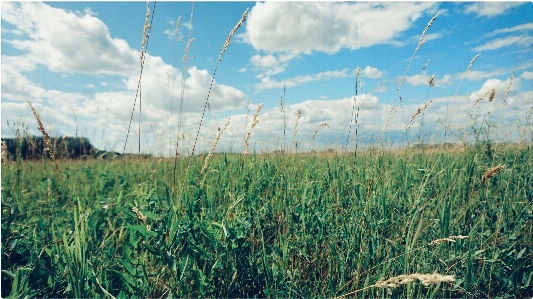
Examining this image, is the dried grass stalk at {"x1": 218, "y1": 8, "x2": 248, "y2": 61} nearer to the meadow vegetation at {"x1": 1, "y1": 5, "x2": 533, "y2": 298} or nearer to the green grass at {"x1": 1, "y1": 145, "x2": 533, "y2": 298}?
the meadow vegetation at {"x1": 1, "y1": 5, "x2": 533, "y2": 298}

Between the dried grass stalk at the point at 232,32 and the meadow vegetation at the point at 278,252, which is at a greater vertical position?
the dried grass stalk at the point at 232,32

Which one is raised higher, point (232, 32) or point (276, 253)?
point (232, 32)

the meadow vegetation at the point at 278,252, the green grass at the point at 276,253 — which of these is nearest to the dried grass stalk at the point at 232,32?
the meadow vegetation at the point at 278,252

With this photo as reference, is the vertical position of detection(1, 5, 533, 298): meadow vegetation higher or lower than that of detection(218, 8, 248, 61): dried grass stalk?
lower

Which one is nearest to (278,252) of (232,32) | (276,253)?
(276,253)

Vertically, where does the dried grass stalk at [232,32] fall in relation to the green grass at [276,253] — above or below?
above

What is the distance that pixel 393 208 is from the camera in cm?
217

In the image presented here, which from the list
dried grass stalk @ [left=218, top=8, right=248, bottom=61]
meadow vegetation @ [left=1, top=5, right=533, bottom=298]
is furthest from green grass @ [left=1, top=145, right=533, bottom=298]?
dried grass stalk @ [left=218, top=8, right=248, bottom=61]

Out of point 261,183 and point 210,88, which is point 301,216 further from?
point 210,88

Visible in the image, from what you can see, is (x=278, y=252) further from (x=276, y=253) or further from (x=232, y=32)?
(x=232, y=32)

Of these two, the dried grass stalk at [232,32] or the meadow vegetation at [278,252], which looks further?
the dried grass stalk at [232,32]

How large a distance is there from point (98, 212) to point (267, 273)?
176 cm

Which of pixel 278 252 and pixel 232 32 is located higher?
pixel 232 32

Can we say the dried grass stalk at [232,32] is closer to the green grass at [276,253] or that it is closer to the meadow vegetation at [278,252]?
the meadow vegetation at [278,252]
